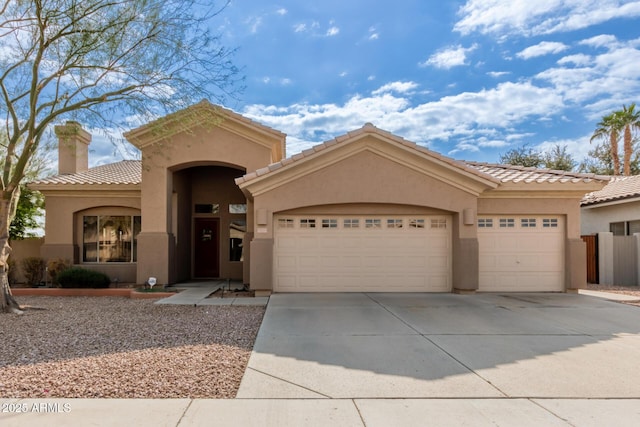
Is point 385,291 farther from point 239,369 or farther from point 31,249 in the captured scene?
point 31,249

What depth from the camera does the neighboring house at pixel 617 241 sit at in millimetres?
16391

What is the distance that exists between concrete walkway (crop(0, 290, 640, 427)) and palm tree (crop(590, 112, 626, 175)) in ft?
104

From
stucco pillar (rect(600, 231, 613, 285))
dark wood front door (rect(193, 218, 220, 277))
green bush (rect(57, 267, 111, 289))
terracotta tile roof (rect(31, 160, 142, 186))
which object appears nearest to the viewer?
green bush (rect(57, 267, 111, 289))

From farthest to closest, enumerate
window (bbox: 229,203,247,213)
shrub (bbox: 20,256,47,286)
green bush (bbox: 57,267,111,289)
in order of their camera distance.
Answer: window (bbox: 229,203,247,213), shrub (bbox: 20,256,47,286), green bush (bbox: 57,267,111,289)

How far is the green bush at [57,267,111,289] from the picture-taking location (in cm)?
1367

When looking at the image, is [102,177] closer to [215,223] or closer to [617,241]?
[215,223]

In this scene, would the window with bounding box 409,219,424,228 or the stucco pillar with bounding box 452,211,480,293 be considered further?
the window with bounding box 409,219,424,228

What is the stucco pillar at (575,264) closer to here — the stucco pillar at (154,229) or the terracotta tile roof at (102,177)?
the stucco pillar at (154,229)

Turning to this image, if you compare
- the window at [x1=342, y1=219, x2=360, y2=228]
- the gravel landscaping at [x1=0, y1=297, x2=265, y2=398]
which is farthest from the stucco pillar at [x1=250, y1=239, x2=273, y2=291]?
the window at [x1=342, y1=219, x2=360, y2=228]

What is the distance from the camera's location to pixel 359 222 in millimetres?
12844
